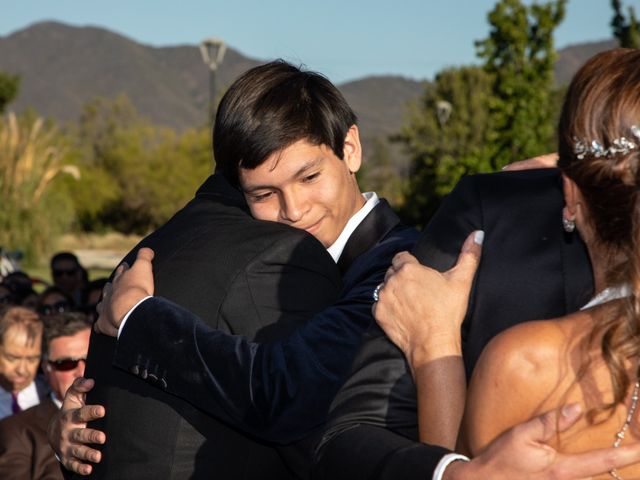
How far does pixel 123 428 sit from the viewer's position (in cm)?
318

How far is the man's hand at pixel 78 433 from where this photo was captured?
10.8 feet

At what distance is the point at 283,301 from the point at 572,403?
1316 mm

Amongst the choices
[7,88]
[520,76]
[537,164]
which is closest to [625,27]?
[520,76]

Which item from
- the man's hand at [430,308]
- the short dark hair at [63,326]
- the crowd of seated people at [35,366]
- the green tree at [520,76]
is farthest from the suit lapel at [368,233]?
the green tree at [520,76]

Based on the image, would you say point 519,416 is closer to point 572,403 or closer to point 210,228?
point 572,403

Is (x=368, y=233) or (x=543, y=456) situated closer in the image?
(x=543, y=456)

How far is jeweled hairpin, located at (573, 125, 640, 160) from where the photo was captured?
83.4 inches

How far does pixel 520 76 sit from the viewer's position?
21891 millimetres

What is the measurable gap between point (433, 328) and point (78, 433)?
1.35 metres

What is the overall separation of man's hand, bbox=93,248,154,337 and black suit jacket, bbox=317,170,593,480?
2.86 ft

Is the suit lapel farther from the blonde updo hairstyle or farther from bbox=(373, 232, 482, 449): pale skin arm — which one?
the blonde updo hairstyle

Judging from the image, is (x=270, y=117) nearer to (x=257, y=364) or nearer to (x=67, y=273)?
(x=257, y=364)

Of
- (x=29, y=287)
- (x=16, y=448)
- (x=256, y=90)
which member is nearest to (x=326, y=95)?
(x=256, y=90)

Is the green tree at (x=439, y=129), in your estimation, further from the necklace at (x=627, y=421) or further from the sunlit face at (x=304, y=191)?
the necklace at (x=627, y=421)
